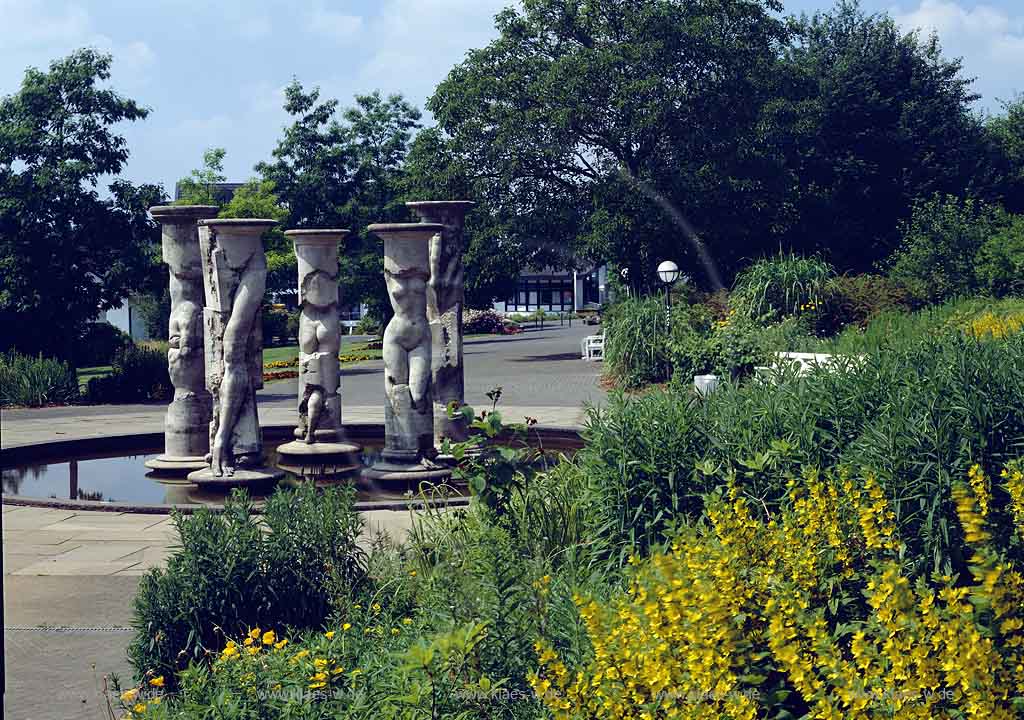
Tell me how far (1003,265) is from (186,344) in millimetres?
21878

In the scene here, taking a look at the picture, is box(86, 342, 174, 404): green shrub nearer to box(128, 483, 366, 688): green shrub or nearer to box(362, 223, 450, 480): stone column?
box(362, 223, 450, 480): stone column

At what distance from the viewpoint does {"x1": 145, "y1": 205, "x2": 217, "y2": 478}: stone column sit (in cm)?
1377

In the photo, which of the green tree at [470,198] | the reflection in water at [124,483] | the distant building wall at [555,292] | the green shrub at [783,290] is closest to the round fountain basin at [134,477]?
the reflection in water at [124,483]

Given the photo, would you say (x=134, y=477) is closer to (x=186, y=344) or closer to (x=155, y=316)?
(x=186, y=344)

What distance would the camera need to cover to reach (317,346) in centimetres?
1347

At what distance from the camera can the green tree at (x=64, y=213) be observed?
2439 cm

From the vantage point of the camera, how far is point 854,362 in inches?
287

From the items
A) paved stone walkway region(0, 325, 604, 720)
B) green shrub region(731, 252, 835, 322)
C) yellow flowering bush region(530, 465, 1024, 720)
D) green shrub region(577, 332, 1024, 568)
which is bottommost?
paved stone walkway region(0, 325, 604, 720)

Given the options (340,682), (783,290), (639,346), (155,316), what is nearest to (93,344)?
(639,346)

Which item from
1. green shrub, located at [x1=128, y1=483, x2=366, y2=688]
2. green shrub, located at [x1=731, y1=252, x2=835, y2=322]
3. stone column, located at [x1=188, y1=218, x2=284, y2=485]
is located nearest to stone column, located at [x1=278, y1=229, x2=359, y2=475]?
stone column, located at [x1=188, y1=218, x2=284, y2=485]

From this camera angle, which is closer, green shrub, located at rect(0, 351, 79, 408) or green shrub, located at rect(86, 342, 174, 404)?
green shrub, located at rect(0, 351, 79, 408)

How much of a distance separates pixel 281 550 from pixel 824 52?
3922 centimetres

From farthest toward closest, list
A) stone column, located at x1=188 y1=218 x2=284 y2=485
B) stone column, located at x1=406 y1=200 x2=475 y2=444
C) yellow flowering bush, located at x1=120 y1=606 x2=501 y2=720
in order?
stone column, located at x1=406 y1=200 x2=475 y2=444, stone column, located at x1=188 y1=218 x2=284 y2=485, yellow flowering bush, located at x1=120 y1=606 x2=501 y2=720

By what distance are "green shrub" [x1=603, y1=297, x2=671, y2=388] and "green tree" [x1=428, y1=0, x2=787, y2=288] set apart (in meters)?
8.65
